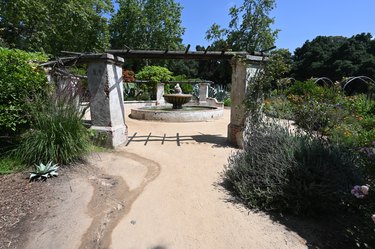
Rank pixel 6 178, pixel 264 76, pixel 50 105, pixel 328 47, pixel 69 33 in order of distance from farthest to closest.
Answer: pixel 328 47, pixel 69 33, pixel 264 76, pixel 50 105, pixel 6 178

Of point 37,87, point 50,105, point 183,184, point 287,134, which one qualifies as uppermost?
point 37,87

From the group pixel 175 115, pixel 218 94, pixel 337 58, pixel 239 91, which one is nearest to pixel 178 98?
pixel 175 115

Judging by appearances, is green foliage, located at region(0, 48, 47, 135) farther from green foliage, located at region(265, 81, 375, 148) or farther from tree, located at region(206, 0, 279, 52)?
tree, located at region(206, 0, 279, 52)

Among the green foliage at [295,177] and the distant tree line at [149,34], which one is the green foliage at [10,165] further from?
the distant tree line at [149,34]

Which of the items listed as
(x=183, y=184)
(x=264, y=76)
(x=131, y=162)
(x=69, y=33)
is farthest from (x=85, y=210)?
(x=69, y=33)

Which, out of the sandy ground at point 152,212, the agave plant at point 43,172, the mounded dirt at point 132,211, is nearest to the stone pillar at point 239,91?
the sandy ground at point 152,212

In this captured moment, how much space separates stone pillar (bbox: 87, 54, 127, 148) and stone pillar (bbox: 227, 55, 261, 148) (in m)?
3.18

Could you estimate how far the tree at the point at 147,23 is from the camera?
2597 cm

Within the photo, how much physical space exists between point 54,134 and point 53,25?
15.1 meters

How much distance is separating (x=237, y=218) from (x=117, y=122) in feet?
13.8

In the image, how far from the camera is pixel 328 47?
30.9 m

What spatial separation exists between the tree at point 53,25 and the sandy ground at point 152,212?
41.9 ft

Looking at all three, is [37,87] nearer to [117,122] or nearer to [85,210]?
[117,122]

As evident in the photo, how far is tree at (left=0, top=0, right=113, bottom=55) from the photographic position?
13.9 m
